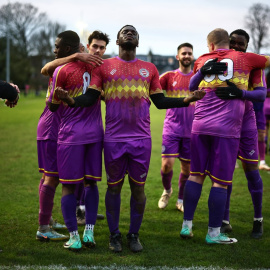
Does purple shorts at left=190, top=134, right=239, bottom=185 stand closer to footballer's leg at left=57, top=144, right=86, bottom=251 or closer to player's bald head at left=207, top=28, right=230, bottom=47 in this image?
player's bald head at left=207, top=28, right=230, bottom=47

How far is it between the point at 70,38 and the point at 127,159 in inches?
59.4

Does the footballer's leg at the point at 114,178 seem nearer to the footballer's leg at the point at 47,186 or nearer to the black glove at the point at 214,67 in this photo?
the footballer's leg at the point at 47,186

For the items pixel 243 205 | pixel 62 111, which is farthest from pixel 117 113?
pixel 243 205

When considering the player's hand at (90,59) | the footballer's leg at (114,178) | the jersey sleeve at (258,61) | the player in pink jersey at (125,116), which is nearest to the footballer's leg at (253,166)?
the jersey sleeve at (258,61)

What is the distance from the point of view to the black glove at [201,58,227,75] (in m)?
4.65

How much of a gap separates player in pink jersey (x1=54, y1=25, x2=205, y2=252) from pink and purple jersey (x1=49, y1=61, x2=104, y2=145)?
0.14 metres

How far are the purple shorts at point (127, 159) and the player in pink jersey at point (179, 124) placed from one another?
184 cm

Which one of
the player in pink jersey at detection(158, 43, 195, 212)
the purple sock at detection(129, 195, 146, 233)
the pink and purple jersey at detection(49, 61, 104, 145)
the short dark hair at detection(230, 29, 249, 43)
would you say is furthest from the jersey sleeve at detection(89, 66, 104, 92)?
the player in pink jersey at detection(158, 43, 195, 212)

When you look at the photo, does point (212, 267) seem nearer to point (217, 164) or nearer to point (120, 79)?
point (217, 164)

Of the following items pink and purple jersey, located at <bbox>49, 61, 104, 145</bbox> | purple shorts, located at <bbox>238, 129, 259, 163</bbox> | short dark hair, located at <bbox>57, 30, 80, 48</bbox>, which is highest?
short dark hair, located at <bbox>57, 30, 80, 48</bbox>

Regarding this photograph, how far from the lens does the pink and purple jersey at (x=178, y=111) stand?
643 centimetres

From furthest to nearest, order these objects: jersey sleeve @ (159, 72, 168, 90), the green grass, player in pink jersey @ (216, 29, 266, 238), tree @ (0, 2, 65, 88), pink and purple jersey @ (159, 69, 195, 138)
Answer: tree @ (0, 2, 65, 88)
jersey sleeve @ (159, 72, 168, 90)
pink and purple jersey @ (159, 69, 195, 138)
player in pink jersey @ (216, 29, 266, 238)
the green grass

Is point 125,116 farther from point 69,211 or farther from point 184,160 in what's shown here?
point 184,160

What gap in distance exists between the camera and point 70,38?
4.77 m
